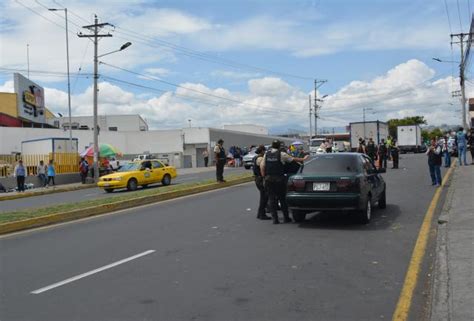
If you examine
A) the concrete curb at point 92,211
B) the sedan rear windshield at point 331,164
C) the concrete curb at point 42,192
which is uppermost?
the sedan rear windshield at point 331,164

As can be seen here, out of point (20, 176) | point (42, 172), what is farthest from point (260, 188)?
point (42, 172)

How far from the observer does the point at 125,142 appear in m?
59.3

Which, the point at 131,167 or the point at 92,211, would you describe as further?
the point at 131,167

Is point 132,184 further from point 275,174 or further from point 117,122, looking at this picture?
point 117,122

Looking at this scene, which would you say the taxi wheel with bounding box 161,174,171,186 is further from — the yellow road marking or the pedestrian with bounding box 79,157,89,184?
the yellow road marking

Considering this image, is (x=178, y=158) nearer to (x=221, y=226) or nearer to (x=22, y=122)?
(x=22, y=122)

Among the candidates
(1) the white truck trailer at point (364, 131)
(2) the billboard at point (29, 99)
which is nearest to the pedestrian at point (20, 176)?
(2) the billboard at point (29, 99)

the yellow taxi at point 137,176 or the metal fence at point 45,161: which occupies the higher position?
the metal fence at point 45,161

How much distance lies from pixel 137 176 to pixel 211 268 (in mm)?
18390

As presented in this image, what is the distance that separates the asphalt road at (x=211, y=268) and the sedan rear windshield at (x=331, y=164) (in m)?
1.10

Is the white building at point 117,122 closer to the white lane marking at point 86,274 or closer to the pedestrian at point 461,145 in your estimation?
the pedestrian at point 461,145

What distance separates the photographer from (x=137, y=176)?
24.9 metres

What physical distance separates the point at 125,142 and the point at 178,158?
777 centimetres

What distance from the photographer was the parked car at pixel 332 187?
32.9 ft
